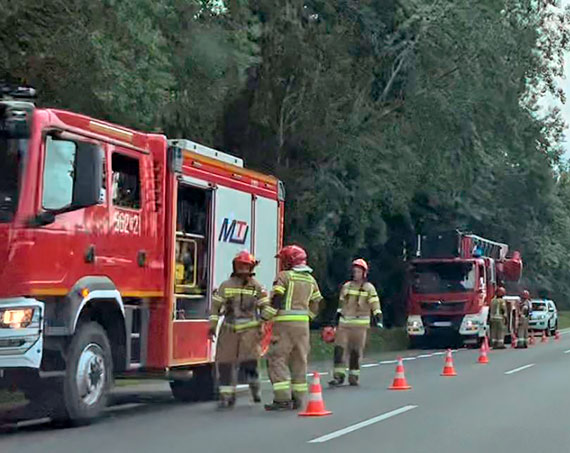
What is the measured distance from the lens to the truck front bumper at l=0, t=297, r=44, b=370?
1057 cm

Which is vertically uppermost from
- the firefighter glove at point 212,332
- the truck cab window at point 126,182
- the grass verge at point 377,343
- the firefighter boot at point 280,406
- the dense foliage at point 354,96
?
the dense foliage at point 354,96

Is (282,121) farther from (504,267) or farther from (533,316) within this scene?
(533,316)

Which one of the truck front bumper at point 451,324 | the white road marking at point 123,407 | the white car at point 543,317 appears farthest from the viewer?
the white car at point 543,317

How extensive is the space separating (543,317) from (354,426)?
3270 centimetres

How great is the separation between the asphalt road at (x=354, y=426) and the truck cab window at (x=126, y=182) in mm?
2401

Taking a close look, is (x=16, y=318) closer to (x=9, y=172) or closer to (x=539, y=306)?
(x=9, y=172)

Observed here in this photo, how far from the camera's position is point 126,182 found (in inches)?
493

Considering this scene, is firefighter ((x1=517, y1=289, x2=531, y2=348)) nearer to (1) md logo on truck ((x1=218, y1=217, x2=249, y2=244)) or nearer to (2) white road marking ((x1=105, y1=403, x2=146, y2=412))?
(1) md logo on truck ((x1=218, y1=217, x2=249, y2=244))

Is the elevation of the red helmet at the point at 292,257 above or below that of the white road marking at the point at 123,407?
above

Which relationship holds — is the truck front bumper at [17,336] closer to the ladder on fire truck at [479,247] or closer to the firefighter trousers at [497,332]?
the ladder on fire truck at [479,247]

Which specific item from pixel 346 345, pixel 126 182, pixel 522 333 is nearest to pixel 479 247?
pixel 522 333

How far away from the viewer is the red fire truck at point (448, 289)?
31.3 meters

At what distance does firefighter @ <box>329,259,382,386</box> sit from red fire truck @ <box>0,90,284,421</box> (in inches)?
91.1

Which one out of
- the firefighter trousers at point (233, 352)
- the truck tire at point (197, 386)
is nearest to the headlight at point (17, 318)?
the firefighter trousers at point (233, 352)
